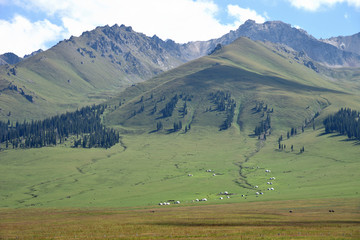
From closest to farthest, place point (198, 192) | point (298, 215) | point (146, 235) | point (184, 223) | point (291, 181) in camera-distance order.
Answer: point (146, 235)
point (184, 223)
point (298, 215)
point (198, 192)
point (291, 181)

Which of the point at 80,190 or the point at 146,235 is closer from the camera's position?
the point at 146,235

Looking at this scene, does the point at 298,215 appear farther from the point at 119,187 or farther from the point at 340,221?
the point at 119,187

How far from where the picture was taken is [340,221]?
7000 centimetres

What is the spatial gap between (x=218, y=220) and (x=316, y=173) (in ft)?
452

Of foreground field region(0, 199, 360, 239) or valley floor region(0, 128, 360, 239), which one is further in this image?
valley floor region(0, 128, 360, 239)

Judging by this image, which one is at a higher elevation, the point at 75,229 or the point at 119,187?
the point at 75,229

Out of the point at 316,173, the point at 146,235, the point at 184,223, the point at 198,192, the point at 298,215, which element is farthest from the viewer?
the point at 316,173

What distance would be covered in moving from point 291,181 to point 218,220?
11855 cm

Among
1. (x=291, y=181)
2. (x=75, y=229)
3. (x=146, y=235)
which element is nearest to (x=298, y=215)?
(x=146, y=235)

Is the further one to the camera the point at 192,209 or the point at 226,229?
the point at 192,209

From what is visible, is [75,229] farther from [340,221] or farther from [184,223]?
[340,221]

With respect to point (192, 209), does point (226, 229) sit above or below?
above

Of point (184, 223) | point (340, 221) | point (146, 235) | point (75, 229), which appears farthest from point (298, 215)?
point (75, 229)

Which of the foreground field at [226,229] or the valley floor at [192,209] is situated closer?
the foreground field at [226,229]
